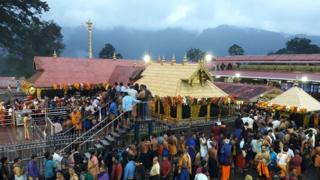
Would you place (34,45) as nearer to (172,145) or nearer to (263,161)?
(172,145)

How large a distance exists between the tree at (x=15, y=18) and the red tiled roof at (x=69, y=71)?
1904 centimetres

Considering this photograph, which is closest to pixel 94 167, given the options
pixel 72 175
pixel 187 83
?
pixel 72 175

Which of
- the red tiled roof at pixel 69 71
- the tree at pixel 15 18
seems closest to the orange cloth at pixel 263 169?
the red tiled roof at pixel 69 71

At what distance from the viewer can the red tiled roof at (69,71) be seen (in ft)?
82.5

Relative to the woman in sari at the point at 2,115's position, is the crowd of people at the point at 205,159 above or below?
below

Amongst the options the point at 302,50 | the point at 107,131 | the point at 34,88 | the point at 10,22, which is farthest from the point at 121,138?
the point at 302,50

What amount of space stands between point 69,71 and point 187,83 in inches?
431

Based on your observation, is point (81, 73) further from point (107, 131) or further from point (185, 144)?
point (185, 144)

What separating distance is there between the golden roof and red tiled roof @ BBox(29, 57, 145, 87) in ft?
24.1

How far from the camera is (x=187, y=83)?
1931 centimetres

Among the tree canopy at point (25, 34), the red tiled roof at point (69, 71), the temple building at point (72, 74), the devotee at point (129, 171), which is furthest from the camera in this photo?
the tree canopy at point (25, 34)

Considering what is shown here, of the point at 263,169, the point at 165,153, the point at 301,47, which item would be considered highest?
the point at 301,47

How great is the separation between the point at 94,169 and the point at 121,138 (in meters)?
4.18

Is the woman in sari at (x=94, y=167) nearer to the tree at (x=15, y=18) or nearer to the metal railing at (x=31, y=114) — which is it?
the metal railing at (x=31, y=114)
